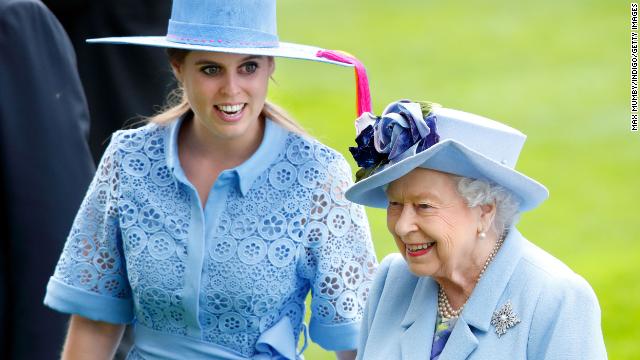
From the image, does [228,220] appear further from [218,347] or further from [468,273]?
[468,273]

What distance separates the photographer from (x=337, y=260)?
4.77m

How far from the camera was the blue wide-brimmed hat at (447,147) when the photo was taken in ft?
13.1

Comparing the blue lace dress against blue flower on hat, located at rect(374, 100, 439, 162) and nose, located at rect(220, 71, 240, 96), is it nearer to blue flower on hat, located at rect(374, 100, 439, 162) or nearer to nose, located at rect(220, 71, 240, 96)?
nose, located at rect(220, 71, 240, 96)

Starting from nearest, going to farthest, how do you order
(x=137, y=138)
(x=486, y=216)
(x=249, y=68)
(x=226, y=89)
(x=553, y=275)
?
1. (x=553, y=275)
2. (x=486, y=216)
3. (x=226, y=89)
4. (x=249, y=68)
5. (x=137, y=138)

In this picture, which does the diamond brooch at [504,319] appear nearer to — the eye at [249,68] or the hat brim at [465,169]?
the hat brim at [465,169]

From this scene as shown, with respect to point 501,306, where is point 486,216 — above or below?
above

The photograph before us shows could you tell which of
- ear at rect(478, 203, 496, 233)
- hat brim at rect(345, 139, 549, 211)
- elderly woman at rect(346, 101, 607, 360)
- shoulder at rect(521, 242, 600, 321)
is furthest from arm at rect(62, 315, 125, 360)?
shoulder at rect(521, 242, 600, 321)

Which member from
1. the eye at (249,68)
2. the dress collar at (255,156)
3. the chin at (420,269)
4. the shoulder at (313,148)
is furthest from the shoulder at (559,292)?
the eye at (249,68)

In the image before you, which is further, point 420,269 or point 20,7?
point 20,7

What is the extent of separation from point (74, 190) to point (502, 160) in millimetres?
2095

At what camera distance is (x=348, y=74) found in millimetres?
17750

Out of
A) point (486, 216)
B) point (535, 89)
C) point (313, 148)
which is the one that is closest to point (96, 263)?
point (313, 148)

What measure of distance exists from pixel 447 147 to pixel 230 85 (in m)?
0.91

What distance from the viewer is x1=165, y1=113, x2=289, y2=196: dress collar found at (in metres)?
4.76
